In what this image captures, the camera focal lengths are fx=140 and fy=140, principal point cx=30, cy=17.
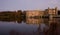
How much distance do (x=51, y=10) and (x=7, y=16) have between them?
3.56 meters

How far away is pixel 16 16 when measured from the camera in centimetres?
1055

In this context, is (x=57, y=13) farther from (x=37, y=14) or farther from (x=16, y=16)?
(x=16, y=16)

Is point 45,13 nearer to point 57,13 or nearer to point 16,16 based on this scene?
point 57,13

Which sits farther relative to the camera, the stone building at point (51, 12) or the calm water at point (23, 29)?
the stone building at point (51, 12)

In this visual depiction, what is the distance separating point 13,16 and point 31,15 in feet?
5.56

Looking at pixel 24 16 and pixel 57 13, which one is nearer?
pixel 24 16

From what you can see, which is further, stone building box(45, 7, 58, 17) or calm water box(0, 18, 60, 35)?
stone building box(45, 7, 58, 17)

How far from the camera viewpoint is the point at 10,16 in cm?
1112

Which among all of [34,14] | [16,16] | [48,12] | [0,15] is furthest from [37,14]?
[0,15]

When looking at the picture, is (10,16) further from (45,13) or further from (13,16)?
(45,13)

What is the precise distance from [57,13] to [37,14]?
1.68 meters

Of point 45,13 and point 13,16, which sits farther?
point 45,13

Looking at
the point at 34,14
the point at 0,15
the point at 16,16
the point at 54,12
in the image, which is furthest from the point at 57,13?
the point at 0,15

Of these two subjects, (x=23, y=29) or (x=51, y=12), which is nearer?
(x=23, y=29)
